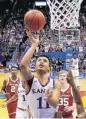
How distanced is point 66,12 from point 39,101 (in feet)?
41.4

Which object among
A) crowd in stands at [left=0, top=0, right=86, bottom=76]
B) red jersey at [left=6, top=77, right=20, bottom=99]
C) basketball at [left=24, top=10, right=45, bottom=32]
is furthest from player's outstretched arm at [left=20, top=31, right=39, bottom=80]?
crowd in stands at [left=0, top=0, right=86, bottom=76]

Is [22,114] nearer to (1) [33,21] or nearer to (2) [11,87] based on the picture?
(2) [11,87]

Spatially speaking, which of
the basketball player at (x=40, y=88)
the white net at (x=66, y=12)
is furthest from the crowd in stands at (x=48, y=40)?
the basketball player at (x=40, y=88)

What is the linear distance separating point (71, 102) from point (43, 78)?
237cm

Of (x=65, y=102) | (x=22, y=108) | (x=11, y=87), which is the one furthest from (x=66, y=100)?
(x=11, y=87)

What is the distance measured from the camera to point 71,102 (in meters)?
6.27

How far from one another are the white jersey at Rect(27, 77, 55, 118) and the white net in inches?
449

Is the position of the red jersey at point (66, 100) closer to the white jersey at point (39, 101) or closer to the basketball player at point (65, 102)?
the basketball player at point (65, 102)

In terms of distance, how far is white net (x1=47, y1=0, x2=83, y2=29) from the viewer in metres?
15.5

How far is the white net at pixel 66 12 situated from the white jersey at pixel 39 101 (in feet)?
37.4

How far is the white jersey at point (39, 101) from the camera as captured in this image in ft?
12.9

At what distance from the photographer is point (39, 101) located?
399 centimetres

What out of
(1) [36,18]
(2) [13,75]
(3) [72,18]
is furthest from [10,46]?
(1) [36,18]

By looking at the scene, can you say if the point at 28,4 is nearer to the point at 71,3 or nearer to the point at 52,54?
the point at 52,54
